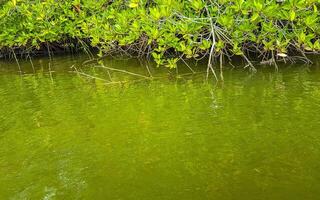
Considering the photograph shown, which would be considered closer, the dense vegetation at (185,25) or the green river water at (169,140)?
the green river water at (169,140)

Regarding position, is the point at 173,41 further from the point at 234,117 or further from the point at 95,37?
the point at 234,117

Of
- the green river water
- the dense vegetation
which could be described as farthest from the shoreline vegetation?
the green river water

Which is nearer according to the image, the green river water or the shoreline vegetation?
the green river water

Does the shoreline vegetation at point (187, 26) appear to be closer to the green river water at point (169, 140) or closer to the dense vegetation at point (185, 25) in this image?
the dense vegetation at point (185, 25)

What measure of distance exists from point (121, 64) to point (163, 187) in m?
4.15

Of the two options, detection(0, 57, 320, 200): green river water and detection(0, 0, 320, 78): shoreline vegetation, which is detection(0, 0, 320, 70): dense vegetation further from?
detection(0, 57, 320, 200): green river water

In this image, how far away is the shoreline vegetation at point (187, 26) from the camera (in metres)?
4.41

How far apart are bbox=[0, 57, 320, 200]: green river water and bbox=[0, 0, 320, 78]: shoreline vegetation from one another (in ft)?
1.24

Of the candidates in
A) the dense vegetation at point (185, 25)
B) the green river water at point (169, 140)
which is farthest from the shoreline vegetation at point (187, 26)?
the green river water at point (169, 140)

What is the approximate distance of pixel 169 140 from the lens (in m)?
2.78

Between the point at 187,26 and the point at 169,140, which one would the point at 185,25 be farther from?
the point at 169,140

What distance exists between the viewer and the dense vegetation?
14.4 ft

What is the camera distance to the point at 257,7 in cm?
422

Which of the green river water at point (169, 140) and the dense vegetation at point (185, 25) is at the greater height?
the dense vegetation at point (185, 25)
